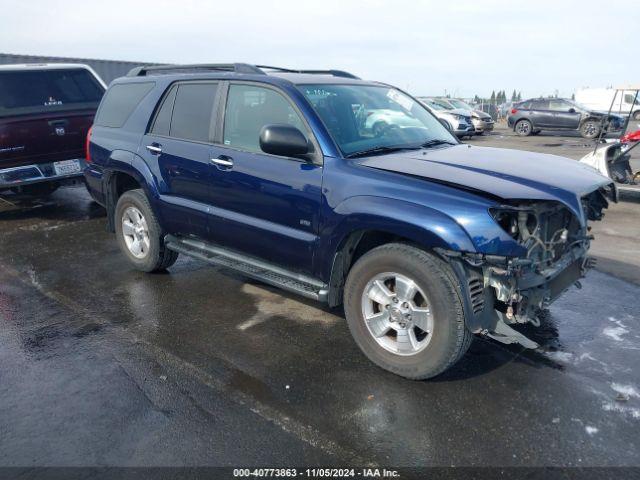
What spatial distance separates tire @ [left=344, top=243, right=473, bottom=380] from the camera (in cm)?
306

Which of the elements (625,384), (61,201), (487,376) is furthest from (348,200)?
(61,201)

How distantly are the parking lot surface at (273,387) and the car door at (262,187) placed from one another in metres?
0.70

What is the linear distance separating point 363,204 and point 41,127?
5.88 metres

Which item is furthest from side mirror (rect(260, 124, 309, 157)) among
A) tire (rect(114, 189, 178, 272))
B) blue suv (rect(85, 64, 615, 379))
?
tire (rect(114, 189, 178, 272))

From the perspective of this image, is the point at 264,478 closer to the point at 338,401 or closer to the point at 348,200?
the point at 338,401

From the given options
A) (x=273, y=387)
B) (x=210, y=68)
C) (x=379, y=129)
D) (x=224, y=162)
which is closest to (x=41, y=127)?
(x=210, y=68)

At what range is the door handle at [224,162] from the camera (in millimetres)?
4068

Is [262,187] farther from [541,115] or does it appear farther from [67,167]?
[541,115]

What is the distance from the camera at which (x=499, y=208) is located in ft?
9.59

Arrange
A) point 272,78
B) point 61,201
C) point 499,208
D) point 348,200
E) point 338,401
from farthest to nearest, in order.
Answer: point 61,201 → point 272,78 → point 348,200 → point 338,401 → point 499,208

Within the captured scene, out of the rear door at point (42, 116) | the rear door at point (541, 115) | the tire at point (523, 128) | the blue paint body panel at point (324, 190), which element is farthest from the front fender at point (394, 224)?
the tire at point (523, 128)

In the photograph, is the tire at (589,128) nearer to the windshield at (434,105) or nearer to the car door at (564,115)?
the car door at (564,115)

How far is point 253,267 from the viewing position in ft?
13.8

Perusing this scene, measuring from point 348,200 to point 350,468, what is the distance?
5.21 ft
